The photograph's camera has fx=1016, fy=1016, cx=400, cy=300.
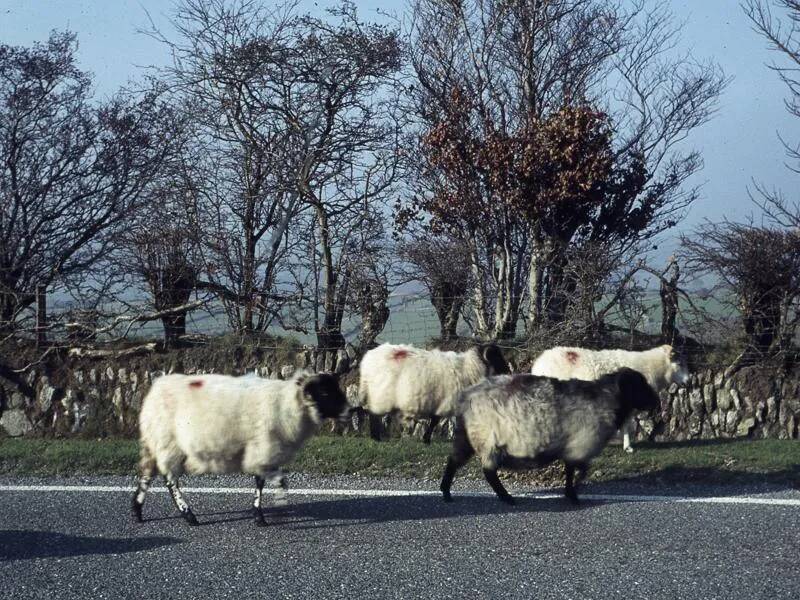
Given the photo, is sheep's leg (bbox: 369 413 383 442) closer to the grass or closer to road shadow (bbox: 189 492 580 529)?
the grass

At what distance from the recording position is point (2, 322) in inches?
539

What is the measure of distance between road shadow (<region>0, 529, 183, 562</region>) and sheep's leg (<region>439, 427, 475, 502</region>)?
92.1 inches

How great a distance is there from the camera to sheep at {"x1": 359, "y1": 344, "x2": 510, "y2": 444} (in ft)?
38.8

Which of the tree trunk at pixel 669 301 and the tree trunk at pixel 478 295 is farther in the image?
the tree trunk at pixel 478 295

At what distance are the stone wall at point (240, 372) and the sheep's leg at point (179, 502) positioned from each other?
411 centimetres

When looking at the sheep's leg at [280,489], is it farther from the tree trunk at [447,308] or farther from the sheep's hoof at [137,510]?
the tree trunk at [447,308]

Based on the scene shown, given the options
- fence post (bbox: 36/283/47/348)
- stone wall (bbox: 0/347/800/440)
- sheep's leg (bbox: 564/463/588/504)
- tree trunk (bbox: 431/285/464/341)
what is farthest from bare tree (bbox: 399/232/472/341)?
sheep's leg (bbox: 564/463/588/504)

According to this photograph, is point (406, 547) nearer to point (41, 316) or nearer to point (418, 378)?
point (418, 378)

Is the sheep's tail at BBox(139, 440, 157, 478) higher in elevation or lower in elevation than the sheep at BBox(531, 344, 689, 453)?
lower

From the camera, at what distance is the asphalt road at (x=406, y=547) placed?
6188 millimetres

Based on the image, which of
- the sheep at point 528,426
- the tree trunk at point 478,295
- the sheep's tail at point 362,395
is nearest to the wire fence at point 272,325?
the tree trunk at point 478,295

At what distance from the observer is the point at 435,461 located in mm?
10258

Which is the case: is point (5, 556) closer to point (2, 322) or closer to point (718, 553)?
point (718, 553)

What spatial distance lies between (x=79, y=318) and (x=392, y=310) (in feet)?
14.0
